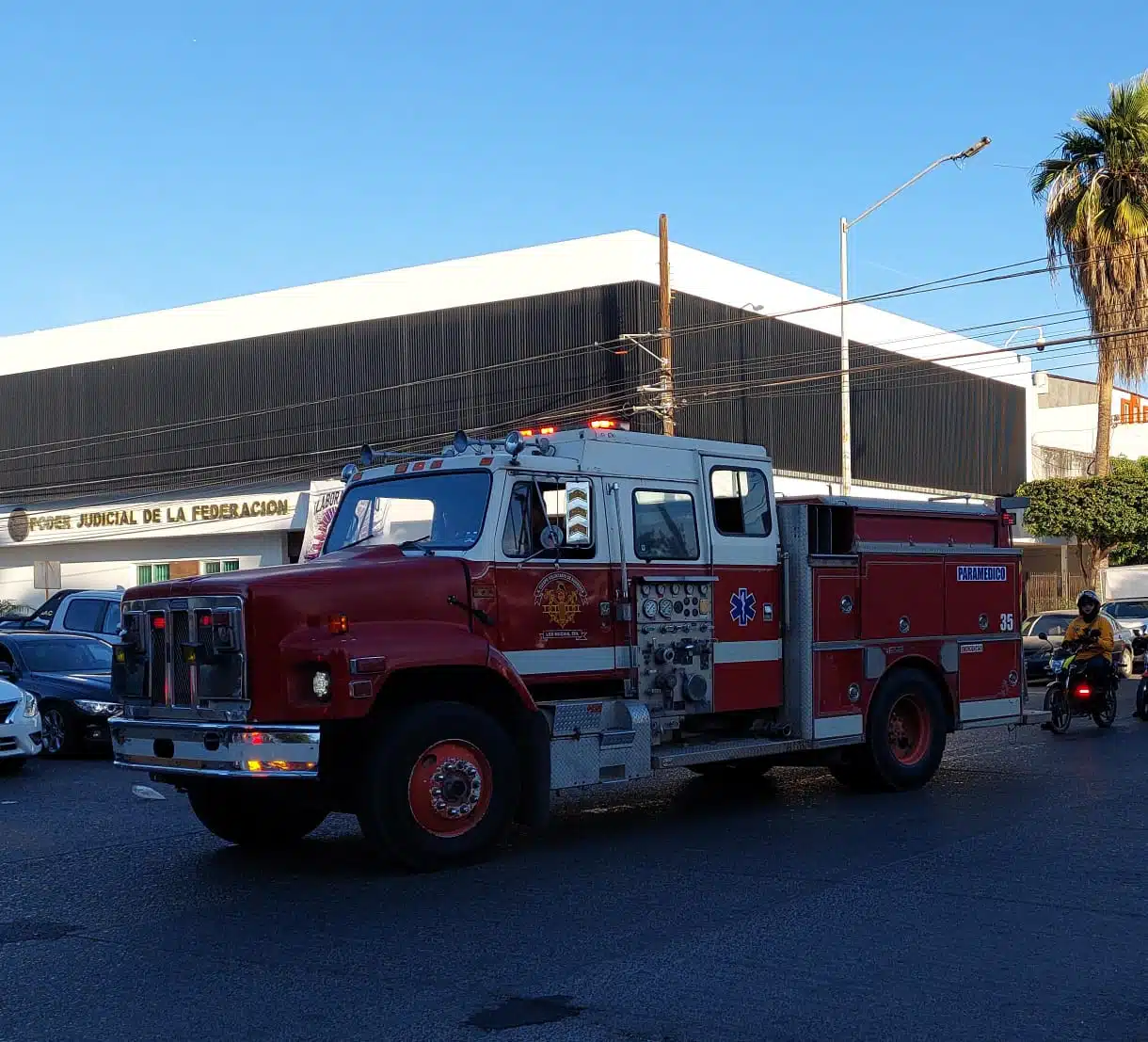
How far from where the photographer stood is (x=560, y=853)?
392 inches

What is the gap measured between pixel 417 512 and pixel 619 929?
380 cm

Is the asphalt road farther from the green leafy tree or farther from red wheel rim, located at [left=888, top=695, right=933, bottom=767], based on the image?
the green leafy tree

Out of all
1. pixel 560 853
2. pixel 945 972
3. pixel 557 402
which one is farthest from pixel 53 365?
pixel 945 972

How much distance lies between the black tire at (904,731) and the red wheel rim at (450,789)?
164 inches

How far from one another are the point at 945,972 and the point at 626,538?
15.3 ft

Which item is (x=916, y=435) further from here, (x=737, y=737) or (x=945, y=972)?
(x=945, y=972)

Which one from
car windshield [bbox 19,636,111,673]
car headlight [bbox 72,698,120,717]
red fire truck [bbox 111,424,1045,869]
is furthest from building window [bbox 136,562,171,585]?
red fire truck [bbox 111,424,1045,869]

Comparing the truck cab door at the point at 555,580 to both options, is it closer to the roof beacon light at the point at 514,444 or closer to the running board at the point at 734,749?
the roof beacon light at the point at 514,444

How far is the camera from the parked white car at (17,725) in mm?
15086

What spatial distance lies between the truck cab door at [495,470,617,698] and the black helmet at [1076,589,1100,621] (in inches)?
380

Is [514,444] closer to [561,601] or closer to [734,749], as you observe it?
[561,601]

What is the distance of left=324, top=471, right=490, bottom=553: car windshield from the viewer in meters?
10.1

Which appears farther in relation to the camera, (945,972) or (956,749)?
(956,749)

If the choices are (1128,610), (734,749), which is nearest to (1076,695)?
(734,749)
